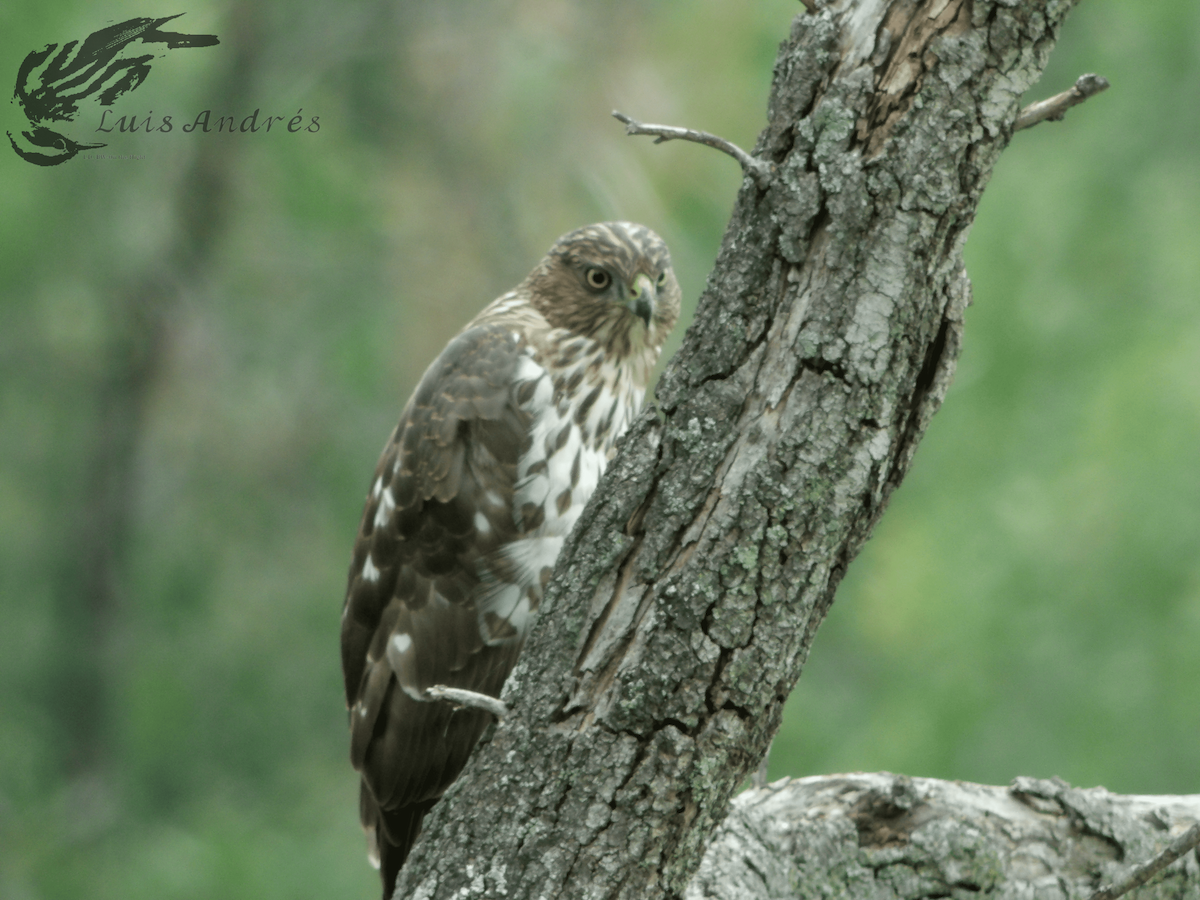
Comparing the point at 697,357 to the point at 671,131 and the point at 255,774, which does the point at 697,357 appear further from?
the point at 255,774

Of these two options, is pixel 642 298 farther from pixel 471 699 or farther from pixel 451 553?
pixel 471 699

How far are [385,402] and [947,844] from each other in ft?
21.9

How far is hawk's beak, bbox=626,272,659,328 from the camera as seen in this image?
3.73 meters

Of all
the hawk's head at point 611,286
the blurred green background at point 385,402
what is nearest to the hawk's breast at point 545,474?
the hawk's head at point 611,286

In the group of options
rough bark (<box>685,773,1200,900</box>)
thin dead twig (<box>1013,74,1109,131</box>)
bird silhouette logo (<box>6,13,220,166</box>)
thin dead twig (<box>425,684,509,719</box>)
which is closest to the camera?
thin dead twig (<box>1013,74,1109,131</box>)

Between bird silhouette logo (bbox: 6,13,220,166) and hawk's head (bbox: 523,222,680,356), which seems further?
bird silhouette logo (bbox: 6,13,220,166)

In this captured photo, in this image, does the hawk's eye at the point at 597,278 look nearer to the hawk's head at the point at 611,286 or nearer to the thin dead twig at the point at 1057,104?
the hawk's head at the point at 611,286

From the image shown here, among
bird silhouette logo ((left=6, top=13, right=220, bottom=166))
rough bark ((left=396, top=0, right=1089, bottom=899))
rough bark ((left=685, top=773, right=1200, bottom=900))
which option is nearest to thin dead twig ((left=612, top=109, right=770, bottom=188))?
rough bark ((left=396, top=0, right=1089, bottom=899))

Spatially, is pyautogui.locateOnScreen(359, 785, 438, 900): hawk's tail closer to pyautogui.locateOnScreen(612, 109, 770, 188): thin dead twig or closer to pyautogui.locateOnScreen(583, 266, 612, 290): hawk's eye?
pyautogui.locateOnScreen(583, 266, 612, 290): hawk's eye

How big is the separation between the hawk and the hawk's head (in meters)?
0.26

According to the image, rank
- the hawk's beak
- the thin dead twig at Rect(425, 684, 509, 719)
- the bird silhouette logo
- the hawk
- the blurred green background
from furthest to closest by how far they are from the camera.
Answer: the bird silhouette logo < the blurred green background < the hawk's beak < the hawk < the thin dead twig at Rect(425, 684, 509, 719)

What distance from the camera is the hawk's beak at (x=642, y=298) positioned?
373cm

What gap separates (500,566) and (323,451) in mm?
5945

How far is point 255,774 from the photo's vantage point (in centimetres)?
973
